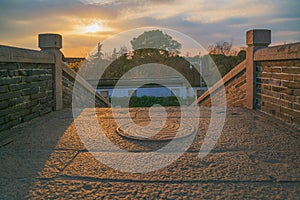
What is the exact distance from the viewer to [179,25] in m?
8.95

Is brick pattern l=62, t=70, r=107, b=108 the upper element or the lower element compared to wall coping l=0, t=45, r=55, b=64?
lower

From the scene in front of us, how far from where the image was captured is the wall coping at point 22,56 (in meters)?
3.54

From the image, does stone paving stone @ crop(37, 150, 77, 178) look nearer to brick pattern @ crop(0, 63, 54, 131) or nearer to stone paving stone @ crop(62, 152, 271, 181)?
stone paving stone @ crop(62, 152, 271, 181)

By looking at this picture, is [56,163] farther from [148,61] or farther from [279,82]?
[148,61]

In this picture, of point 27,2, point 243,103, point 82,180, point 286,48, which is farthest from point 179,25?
point 82,180

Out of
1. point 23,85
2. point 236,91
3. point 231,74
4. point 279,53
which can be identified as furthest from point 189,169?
point 231,74

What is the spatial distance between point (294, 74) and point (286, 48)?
446 millimetres

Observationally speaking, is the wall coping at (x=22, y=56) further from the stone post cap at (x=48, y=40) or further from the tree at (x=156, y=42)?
the tree at (x=156, y=42)

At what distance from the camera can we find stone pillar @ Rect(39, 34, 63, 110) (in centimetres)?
543

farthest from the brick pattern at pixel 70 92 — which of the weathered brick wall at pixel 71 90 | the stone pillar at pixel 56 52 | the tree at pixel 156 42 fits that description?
the tree at pixel 156 42

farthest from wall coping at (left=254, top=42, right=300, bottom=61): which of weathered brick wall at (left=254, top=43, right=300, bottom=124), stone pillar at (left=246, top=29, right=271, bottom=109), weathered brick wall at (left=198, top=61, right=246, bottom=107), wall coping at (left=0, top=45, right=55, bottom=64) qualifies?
wall coping at (left=0, top=45, right=55, bottom=64)

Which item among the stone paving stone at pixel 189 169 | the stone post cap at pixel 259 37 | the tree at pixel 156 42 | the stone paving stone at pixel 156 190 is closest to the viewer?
the stone paving stone at pixel 156 190

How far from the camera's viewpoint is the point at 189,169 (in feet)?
8.07

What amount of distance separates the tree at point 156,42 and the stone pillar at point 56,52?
10.3 m
